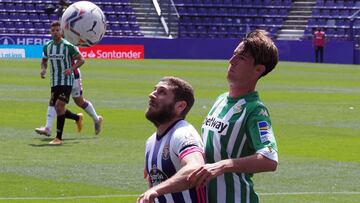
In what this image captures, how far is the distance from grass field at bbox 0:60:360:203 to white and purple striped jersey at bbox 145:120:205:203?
18.2ft

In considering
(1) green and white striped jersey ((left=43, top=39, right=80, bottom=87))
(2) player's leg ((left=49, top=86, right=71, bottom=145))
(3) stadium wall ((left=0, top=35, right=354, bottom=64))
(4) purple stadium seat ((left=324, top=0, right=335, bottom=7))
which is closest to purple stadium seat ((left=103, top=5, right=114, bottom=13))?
(3) stadium wall ((left=0, top=35, right=354, bottom=64))

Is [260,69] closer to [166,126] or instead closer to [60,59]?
[166,126]

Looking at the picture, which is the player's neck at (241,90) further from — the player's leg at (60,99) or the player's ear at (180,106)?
the player's leg at (60,99)

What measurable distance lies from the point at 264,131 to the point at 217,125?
0.32 m

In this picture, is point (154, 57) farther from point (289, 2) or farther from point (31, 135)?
point (31, 135)

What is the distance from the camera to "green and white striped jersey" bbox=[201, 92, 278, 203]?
5.56m

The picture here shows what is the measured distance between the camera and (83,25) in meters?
14.3

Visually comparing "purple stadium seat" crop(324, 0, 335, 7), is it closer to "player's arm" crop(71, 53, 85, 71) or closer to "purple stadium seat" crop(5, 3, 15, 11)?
"purple stadium seat" crop(5, 3, 15, 11)

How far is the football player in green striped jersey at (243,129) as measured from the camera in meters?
5.42

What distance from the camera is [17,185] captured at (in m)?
12.3

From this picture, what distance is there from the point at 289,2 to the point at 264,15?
202 cm

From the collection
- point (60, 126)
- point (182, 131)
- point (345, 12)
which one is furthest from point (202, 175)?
point (345, 12)

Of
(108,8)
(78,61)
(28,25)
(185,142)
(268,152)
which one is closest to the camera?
(268,152)

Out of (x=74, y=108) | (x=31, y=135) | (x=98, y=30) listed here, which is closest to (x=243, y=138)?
(x=98, y=30)
